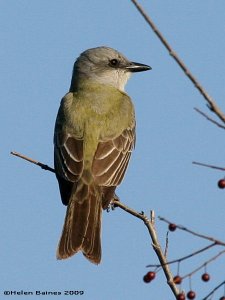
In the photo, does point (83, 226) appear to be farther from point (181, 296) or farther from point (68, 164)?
point (181, 296)

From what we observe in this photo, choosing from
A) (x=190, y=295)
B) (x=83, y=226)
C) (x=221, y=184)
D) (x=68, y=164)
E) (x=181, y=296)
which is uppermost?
(x=68, y=164)

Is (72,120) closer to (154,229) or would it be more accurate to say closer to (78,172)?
(78,172)

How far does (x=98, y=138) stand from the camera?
7508 mm

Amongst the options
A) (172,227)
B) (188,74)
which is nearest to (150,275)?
(172,227)

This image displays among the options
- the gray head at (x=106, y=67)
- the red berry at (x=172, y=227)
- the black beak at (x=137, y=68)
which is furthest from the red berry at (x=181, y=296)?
the black beak at (x=137, y=68)

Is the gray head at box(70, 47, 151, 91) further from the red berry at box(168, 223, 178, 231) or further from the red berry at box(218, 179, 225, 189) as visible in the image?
the red berry at box(168, 223, 178, 231)

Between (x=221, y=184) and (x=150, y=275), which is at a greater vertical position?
(x=221, y=184)

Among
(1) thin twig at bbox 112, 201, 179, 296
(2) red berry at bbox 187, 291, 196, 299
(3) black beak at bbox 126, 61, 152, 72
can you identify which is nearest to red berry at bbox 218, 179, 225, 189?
(1) thin twig at bbox 112, 201, 179, 296

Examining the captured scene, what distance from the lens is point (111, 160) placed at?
7.50 meters

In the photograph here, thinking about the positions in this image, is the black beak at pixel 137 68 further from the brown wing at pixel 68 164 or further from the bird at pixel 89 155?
the brown wing at pixel 68 164

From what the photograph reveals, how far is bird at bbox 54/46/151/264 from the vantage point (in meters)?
6.96

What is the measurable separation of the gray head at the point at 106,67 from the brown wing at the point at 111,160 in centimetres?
141

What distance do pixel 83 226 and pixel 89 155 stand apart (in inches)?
32.1

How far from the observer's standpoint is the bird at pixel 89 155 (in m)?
6.96
